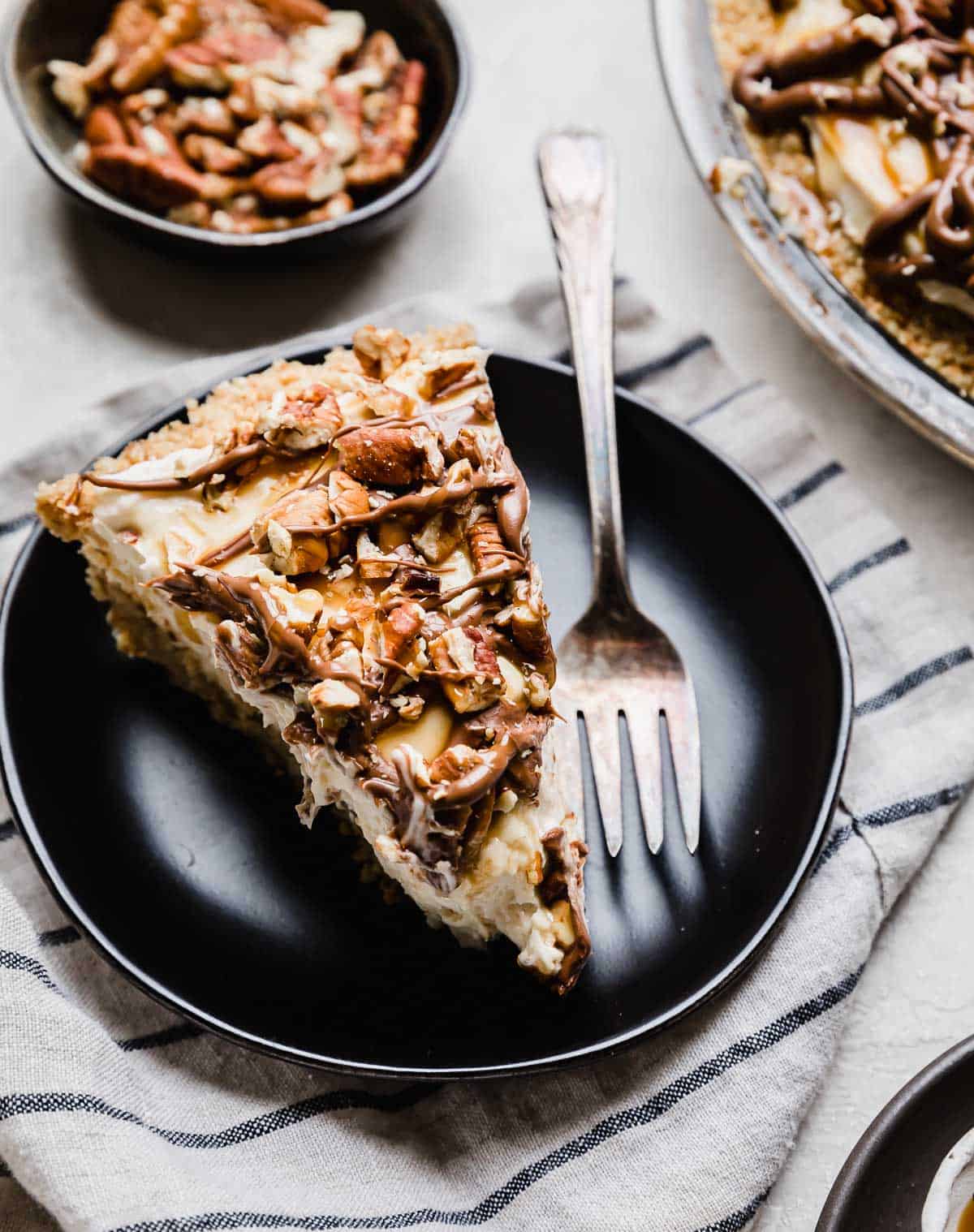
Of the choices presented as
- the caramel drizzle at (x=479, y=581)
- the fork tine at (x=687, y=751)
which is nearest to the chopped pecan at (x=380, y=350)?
the caramel drizzle at (x=479, y=581)

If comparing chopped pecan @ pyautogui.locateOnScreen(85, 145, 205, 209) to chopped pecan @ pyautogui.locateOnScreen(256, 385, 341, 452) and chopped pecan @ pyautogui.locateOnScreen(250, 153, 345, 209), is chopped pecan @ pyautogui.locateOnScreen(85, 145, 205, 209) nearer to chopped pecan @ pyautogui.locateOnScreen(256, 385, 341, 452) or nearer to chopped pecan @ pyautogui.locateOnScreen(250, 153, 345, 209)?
chopped pecan @ pyautogui.locateOnScreen(250, 153, 345, 209)

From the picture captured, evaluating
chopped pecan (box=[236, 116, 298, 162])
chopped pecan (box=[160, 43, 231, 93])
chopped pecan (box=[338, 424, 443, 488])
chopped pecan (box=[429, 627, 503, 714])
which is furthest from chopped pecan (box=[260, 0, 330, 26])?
chopped pecan (box=[429, 627, 503, 714])

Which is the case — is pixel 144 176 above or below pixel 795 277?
above

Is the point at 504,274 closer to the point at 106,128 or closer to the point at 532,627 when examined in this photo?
the point at 106,128

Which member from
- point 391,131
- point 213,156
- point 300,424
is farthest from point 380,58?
point 300,424

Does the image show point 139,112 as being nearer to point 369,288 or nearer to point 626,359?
point 369,288
